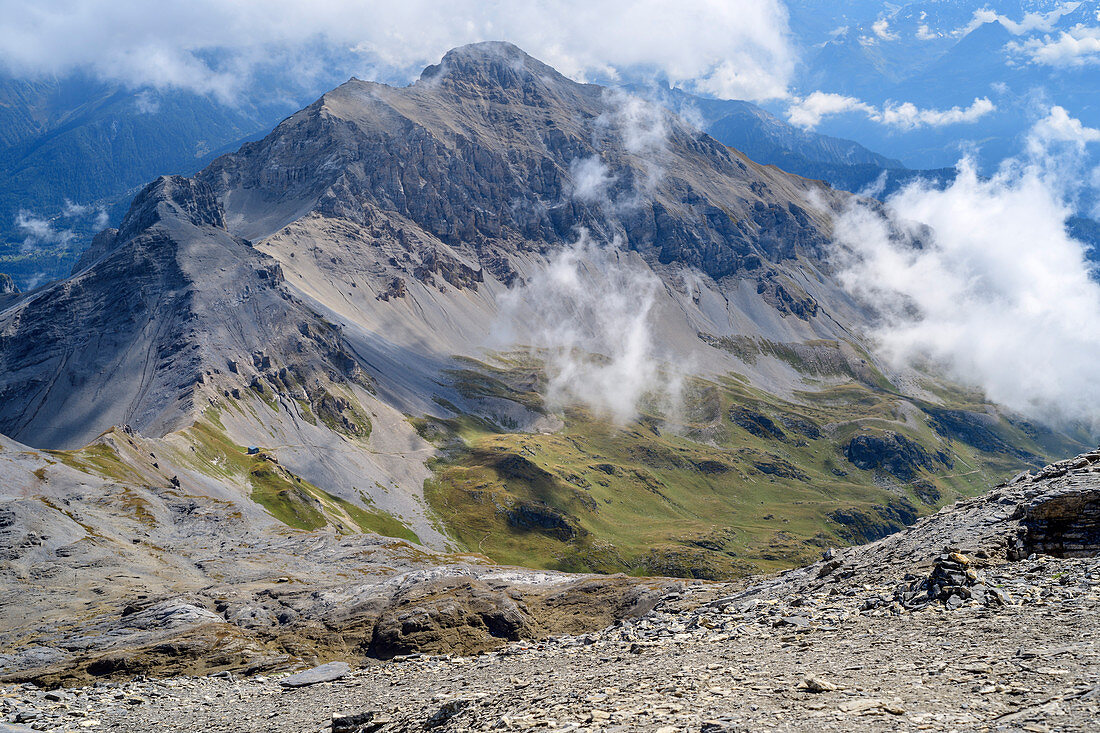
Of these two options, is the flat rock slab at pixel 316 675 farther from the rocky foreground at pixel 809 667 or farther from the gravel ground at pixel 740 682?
the gravel ground at pixel 740 682

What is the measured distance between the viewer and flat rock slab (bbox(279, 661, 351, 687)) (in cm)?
4800

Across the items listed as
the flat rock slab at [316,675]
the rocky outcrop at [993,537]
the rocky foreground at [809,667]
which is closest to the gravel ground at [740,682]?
the rocky foreground at [809,667]

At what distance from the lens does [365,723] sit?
107 ft

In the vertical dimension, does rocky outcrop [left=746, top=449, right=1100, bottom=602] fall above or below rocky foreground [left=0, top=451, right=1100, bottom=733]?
above

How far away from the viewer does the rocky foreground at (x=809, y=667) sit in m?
23.1

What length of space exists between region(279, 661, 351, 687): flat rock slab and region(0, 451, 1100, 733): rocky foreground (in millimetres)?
142

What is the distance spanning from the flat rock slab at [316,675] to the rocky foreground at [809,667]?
0.14 meters

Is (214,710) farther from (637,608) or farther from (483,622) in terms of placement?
(637,608)

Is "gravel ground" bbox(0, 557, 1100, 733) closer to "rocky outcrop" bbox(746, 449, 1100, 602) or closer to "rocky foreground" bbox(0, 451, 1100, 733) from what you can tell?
"rocky foreground" bbox(0, 451, 1100, 733)

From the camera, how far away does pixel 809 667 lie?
29062 millimetres

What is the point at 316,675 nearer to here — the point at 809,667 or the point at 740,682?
the point at 740,682

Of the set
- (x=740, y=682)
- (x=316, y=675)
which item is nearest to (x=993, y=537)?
(x=740, y=682)

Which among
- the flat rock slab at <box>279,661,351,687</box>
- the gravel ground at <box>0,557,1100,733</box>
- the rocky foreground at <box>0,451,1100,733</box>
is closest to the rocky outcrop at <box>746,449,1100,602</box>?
the rocky foreground at <box>0,451,1100,733</box>

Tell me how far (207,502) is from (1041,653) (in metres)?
147
